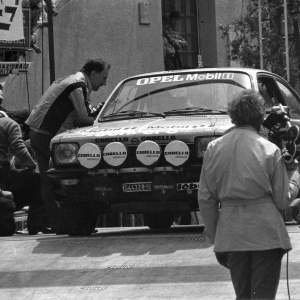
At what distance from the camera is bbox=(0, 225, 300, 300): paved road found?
718 centimetres

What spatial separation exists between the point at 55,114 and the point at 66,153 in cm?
100

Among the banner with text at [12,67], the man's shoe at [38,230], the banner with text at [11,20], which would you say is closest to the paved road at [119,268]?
the man's shoe at [38,230]

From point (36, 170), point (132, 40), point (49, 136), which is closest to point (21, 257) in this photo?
point (49, 136)

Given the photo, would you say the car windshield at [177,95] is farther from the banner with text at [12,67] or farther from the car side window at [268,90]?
the banner with text at [12,67]

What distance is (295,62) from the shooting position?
21500 millimetres

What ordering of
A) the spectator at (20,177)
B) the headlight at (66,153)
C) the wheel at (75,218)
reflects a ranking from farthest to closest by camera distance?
the spectator at (20,177) → the wheel at (75,218) → the headlight at (66,153)

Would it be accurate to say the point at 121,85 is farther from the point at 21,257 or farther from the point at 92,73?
the point at 21,257

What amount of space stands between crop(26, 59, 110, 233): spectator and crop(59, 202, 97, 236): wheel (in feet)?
1.75

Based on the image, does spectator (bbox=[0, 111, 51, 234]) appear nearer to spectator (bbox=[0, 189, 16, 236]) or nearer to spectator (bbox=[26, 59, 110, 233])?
spectator (bbox=[0, 189, 16, 236])

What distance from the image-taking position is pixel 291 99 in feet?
35.1

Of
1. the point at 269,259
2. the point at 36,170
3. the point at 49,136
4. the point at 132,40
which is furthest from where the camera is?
the point at 132,40

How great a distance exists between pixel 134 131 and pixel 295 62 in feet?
42.7

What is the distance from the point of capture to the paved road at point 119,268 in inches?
283

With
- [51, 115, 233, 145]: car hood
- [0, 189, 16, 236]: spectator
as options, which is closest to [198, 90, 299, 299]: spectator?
[51, 115, 233, 145]: car hood
